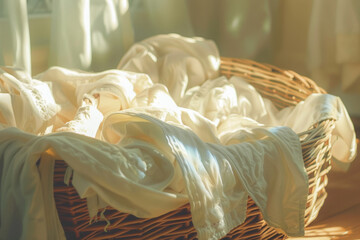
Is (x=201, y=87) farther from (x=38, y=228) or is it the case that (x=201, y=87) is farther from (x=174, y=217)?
(x=38, y=228)

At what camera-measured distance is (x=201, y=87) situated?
5.36 feet

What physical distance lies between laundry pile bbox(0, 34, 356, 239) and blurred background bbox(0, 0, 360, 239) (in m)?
0.16

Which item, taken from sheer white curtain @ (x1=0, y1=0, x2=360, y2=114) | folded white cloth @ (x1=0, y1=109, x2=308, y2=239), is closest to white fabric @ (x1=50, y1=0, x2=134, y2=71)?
sheer white curtain @ (x1=0, y1=0, x2=360, y2=114)

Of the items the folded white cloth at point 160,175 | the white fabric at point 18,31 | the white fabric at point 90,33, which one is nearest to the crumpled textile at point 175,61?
the white fabric at point 90,33

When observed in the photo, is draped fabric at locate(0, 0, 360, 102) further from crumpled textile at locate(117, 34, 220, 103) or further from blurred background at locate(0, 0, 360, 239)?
crumpled textile at locate(117, 34, 220, 103)

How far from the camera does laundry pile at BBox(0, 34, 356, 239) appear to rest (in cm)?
88

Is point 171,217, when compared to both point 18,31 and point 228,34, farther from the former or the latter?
point 228,34

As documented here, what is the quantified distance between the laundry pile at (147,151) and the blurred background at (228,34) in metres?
0.16

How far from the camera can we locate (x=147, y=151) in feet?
3.14

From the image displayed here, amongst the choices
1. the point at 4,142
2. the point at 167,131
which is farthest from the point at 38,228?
the point at 167,131

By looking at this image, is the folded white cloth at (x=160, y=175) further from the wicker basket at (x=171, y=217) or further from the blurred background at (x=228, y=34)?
the blurred background at (x=228, y=34)

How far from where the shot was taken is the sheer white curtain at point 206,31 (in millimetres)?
1556

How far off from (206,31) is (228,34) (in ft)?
0.30

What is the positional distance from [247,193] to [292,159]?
0.13 m
